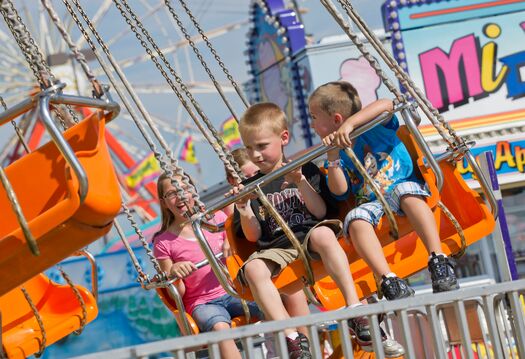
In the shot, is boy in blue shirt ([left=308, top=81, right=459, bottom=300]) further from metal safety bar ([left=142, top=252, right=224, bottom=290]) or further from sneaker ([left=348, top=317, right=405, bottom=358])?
metal safety bar ([left=142, top=252, right=224, bottom=290])

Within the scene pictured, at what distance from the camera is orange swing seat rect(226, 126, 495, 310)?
13.4ft

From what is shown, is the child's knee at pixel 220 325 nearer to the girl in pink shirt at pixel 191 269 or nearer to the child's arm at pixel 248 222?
the girl in pink shirt at pixel 191 269

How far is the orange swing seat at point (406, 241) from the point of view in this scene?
4098mm

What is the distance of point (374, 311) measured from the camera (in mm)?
2703

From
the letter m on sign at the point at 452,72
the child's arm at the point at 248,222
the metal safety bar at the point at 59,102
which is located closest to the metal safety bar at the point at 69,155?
the metal safety bar at the point at 59,102

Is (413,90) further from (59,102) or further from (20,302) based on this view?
(20,302)

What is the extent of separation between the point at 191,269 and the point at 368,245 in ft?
3.65

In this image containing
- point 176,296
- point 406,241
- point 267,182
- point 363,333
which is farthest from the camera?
point 176,296

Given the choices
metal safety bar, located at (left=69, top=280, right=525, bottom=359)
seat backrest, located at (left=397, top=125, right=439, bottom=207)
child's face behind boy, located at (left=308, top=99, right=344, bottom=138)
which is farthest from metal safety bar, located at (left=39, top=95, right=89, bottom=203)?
seat backrest, located at (left=397, top=125, right=439, bottom=207)

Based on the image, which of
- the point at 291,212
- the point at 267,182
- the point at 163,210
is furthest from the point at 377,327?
the point at 163,210

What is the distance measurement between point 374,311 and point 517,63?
906 cm

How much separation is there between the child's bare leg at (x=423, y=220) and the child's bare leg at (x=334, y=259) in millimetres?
321

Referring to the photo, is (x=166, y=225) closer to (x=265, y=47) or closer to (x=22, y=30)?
(x=22, y=30)

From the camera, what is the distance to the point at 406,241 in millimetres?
4316
